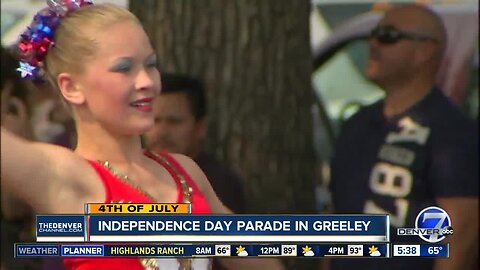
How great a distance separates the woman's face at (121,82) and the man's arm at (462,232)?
144 cm

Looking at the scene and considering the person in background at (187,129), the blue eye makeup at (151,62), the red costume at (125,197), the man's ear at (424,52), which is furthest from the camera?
the man's ear at (424,52)

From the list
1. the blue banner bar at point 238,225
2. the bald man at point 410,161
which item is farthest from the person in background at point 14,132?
the bald man at point 410,161

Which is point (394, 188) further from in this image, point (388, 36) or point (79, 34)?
point (79, 34)

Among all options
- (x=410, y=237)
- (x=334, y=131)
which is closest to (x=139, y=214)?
(x=410, y=237)

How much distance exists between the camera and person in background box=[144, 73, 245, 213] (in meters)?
4.29

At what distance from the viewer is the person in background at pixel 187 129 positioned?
429 centimetres

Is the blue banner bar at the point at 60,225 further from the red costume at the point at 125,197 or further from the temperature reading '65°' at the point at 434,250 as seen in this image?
the temperature reading '65°' at the point at 434,250

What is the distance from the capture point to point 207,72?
15.8 ft

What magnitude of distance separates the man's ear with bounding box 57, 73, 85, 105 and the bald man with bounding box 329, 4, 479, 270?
4.34 feet

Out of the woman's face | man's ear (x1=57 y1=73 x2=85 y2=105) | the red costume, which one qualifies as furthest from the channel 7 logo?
man's ear (x1=57 y1=73 x2=85 y2=105)

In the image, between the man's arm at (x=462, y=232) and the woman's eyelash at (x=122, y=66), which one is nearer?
the woman's eyelash at (x=122, y=66)

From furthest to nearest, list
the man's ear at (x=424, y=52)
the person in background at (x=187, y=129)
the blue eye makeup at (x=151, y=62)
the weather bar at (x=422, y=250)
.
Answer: the man's ear at (x=424, y=52), the person in background at (x=187, y=129), the weather bar at (x=422, y=250), the blue eye makeup at (x=151, y=62)

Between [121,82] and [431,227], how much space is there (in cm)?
109

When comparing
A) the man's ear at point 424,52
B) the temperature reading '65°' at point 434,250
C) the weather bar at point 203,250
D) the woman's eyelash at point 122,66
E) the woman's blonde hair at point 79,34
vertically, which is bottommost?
the temperature reading '65°' at point 434,250
